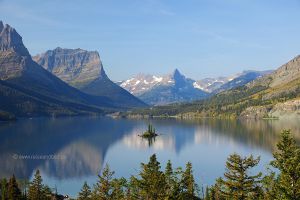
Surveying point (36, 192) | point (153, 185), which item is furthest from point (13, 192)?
point (153, 185)

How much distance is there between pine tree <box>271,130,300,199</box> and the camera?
39.8m

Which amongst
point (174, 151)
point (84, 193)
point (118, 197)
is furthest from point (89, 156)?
point (118, 197)

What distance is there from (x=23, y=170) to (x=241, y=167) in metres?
112

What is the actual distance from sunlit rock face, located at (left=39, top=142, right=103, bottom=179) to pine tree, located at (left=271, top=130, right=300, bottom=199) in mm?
103876

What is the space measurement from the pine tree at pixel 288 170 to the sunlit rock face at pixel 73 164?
4090 inches

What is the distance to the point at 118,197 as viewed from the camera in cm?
6831

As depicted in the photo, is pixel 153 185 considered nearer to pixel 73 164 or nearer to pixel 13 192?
pixel 13 192

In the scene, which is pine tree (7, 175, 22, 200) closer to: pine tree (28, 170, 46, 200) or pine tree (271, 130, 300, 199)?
pine tree (28, 170, 46, 200)

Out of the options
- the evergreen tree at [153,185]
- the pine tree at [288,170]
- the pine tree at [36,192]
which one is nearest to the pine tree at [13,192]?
the pine tree at [36,192]

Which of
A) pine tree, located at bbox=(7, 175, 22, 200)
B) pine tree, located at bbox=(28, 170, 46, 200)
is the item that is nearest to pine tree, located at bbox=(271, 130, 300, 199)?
pine tree, located at bbox=(7, 175, 22, 200)

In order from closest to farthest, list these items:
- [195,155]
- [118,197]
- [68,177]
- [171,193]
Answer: [171,193], [118,197], [68,177], [195,155]

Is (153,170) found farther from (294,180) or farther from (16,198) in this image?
(16,198)

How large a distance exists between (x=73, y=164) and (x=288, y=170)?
132m

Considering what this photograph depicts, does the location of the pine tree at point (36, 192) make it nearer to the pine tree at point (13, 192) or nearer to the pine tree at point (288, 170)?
the pine tree at point (13, 192)
